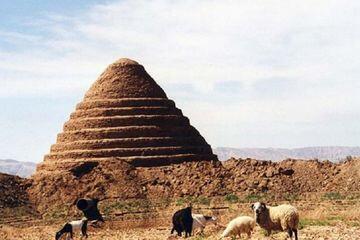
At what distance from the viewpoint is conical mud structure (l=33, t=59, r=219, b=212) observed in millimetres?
54656

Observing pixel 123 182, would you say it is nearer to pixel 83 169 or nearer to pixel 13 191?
pixel 83 169

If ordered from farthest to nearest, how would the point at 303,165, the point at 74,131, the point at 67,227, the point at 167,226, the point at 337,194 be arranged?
the point at 74,131 → the point at 303,165 → the point at 337,194 → the point at 167,226 → the point at 67,227

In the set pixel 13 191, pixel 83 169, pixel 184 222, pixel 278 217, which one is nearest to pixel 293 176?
pixel 83 169

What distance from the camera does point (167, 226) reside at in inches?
1593

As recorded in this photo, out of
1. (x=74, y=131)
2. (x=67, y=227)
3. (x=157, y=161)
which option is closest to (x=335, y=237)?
(x=67, y=227)

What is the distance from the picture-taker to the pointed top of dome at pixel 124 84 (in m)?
62.9

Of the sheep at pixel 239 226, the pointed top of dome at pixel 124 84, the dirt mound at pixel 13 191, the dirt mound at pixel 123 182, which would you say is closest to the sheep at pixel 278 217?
the sheep at pixel 239 226

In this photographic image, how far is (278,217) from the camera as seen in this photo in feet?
75.0

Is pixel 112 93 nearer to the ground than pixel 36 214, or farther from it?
farther from it

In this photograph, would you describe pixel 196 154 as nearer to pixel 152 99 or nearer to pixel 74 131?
pixel 152 99

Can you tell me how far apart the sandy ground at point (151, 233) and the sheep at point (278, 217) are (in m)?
0.40

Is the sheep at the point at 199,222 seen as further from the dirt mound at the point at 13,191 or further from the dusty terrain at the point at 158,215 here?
the dirt mound at the point at 13,191

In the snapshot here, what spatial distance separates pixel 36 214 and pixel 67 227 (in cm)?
1967

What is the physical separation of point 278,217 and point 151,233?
13232 mm
